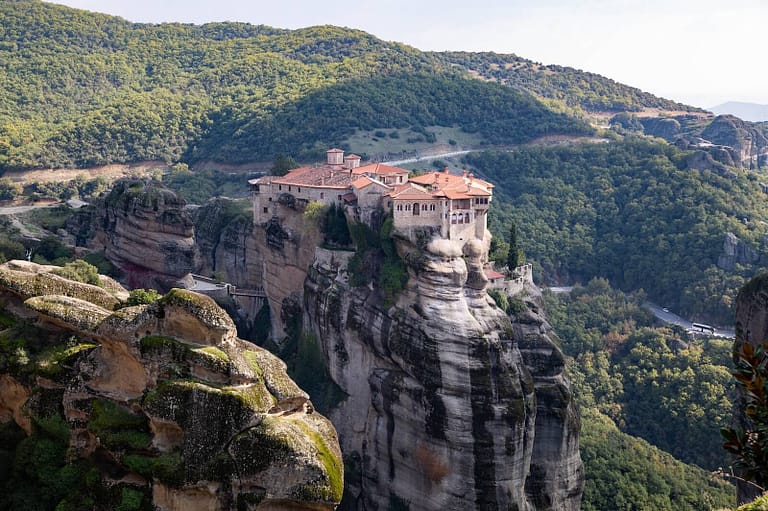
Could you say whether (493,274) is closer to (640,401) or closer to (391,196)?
(391,196)

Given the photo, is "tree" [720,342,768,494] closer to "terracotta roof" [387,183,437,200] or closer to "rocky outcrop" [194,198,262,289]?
"terracotta roof" [387,183,437,200]

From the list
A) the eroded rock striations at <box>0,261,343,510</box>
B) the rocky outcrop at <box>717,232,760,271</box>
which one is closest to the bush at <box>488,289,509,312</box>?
the eroded rock striations at <box>0,261,343,510</box>

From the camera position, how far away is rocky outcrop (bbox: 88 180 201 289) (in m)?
53.0

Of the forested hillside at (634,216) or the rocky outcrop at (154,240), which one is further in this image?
the forested hillside at (634,216)

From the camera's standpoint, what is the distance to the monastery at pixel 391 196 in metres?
40.2

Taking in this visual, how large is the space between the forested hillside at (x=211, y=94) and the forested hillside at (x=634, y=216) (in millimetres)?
12026

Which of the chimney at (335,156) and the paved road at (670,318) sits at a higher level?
the chimney at (335,156)

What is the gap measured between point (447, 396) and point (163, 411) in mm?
19478

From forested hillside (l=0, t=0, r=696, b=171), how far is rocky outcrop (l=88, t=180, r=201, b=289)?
4233 cm

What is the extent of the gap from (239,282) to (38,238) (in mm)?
15285

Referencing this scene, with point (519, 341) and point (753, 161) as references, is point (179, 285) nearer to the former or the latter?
point (519, 341)

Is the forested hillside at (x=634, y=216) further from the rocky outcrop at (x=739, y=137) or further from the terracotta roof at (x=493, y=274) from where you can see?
the terracotta roof at (x=493, y=274)

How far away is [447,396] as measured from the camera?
36.8 metres

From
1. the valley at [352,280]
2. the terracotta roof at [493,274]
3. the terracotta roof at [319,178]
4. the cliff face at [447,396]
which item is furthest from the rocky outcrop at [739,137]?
the cliff face at [447,396]
